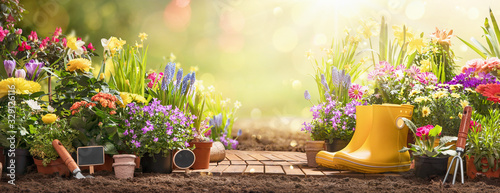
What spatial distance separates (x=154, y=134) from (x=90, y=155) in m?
0.45

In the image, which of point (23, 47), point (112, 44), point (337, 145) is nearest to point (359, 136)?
point (337, 145)

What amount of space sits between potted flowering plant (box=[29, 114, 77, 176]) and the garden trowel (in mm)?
107

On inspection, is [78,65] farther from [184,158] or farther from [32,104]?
[184,158]

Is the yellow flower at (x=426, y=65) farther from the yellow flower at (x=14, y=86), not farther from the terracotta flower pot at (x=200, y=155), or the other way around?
the yellow flower at (x=14, y=86)

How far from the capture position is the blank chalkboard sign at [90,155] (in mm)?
2816

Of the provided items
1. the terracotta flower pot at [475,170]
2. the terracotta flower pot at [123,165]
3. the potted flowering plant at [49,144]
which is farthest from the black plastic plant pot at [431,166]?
the potted flowering plant at [49,144]

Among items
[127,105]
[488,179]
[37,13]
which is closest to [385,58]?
[488,179]

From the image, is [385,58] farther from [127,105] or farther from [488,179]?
[127,105]

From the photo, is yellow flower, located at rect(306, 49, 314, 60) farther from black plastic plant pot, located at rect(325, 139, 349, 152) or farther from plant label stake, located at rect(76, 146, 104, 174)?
plant label stake, located at rect(76, 146, 104, 174)

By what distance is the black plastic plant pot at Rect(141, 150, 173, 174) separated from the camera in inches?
120

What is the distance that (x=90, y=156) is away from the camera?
2838 mm

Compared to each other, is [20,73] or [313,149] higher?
[20,73]

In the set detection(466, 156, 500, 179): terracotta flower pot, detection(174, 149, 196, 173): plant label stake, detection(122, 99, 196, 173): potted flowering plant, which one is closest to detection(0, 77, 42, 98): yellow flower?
detection(122, 99, 196, 173): potted flowering plant

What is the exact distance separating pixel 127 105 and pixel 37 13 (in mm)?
3126
